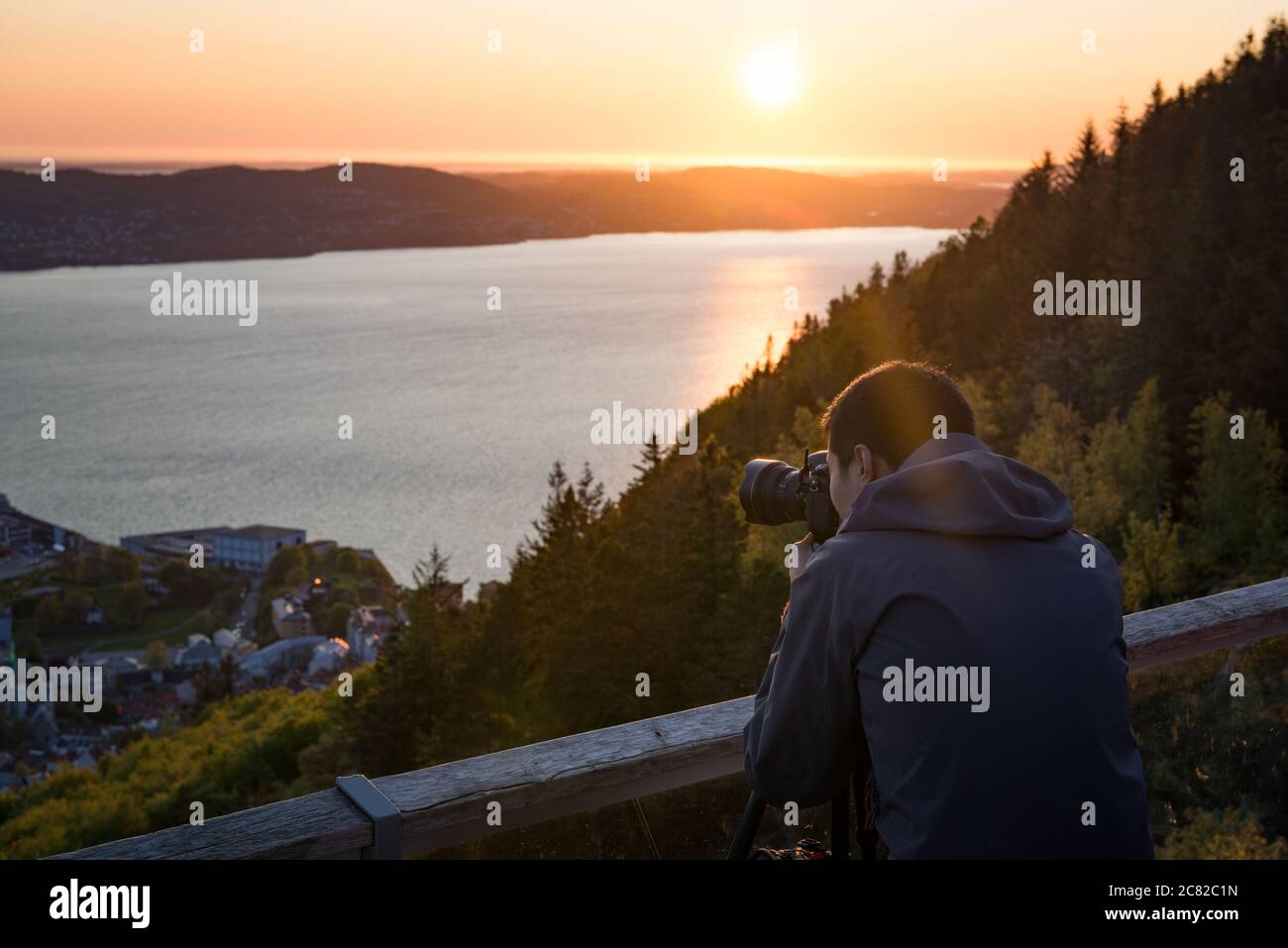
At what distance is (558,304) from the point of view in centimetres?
12081

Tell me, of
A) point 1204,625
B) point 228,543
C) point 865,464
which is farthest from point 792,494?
point 228,543

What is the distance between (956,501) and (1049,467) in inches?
1414

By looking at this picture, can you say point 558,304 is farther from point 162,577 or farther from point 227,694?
point 227,694

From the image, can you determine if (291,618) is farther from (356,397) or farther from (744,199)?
(744,199)

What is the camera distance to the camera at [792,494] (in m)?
2.17

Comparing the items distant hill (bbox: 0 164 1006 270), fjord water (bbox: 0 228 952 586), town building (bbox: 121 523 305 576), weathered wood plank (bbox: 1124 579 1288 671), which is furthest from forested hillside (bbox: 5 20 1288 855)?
distant hill (bbox: 0 164 1006 270)

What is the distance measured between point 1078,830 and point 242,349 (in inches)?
4262

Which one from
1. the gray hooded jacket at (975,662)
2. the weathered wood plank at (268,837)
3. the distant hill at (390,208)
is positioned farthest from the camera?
the distant hill at (390,208)

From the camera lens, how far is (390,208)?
90.8m

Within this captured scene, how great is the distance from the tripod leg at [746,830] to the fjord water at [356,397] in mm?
50598

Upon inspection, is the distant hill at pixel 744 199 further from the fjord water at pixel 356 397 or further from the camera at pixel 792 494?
the camera at pixel 792 494

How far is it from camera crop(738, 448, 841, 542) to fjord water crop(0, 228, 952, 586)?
5039cm

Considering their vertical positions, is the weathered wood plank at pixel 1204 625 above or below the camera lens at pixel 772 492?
below

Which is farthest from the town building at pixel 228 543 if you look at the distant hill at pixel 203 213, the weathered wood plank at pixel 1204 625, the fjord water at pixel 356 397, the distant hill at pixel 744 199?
the weathered wood plank at pixel 1204 625
